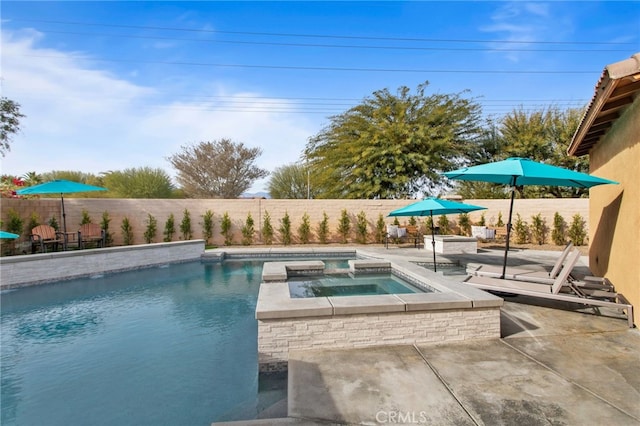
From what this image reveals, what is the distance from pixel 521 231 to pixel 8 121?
2377 cm

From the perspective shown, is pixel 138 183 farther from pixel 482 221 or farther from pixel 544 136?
pixel 544 136

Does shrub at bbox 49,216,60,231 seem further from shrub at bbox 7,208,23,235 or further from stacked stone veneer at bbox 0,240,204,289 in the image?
stacked stone veneer at bbox 0,240,204,289

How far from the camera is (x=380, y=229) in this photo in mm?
→ 15102

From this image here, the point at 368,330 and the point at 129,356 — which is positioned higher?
the point at 368,330

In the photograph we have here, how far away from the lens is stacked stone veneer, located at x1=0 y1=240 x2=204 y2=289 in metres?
7.84

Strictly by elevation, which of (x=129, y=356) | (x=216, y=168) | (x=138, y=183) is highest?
(x=216, y=168)

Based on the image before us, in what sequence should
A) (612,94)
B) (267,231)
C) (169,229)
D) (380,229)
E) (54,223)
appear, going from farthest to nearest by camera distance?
(380,229)
(267,231)
(169,229)
(54,223)
(612,94)

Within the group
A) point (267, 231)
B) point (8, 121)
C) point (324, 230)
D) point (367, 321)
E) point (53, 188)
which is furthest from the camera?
point (8, 121)

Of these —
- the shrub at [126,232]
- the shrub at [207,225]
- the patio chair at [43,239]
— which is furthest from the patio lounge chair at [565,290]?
the shrub at [126,232]

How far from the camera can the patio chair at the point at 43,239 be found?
Answer: 416 inches

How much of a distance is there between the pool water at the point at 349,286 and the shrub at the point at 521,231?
1018 cm

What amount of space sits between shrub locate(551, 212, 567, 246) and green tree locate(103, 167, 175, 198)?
828 inches

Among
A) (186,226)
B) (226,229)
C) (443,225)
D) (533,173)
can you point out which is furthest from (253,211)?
(533,173)

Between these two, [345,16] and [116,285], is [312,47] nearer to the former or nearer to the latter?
[345,16]
